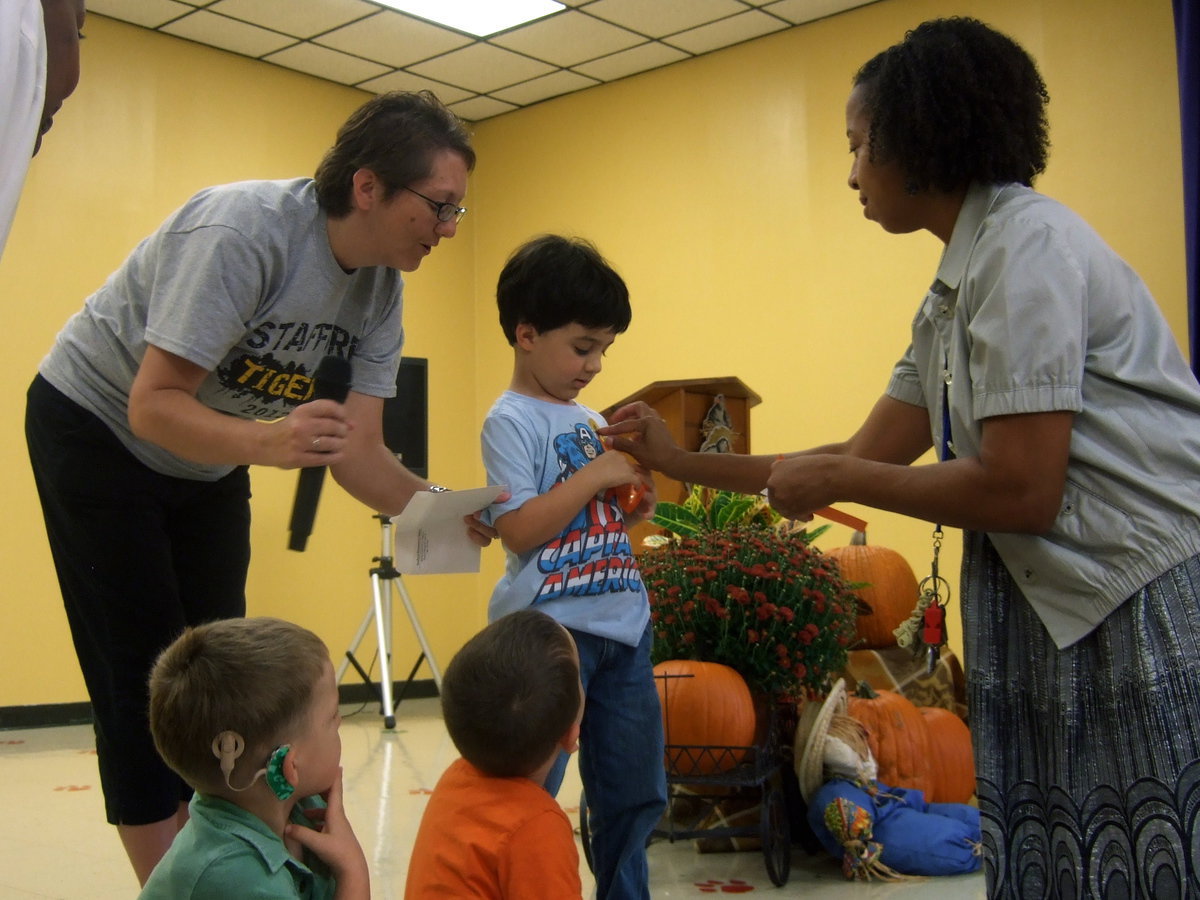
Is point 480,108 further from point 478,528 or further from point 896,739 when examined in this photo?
point 478,528

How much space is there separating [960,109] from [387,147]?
2.81 feet

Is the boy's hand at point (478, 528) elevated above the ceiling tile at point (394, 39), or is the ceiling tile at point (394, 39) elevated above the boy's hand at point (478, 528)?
the ceiling tile at point (394, 39)

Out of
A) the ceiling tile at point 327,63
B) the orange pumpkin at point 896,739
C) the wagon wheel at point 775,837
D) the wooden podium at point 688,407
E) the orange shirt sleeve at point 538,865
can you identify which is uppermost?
the ceiling tile at point 327,63

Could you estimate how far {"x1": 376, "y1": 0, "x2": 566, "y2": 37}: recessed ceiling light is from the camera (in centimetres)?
545

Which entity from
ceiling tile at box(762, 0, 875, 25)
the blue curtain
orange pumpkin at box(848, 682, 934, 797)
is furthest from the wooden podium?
ceiling tile at box(762, 0, 875, 25)

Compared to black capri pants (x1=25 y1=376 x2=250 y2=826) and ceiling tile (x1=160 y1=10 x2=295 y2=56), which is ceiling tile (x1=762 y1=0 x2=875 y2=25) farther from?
black capri pants (x1=25 y1=376 x2=250 y2=826)

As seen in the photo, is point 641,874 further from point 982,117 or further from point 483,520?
point 982,117

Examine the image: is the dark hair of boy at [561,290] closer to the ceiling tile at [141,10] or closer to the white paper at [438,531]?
the white paper at [438,531]

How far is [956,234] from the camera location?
4.90 feet

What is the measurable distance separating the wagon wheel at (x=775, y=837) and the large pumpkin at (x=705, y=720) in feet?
0.40

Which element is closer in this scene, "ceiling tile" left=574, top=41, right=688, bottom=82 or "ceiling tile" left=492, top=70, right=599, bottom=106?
"ceiling tile" left=574, top=41, right=688, bottom=82

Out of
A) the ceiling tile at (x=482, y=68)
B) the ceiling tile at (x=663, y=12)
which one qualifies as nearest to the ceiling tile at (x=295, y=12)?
the ceiling tile at (x=482, y=68)

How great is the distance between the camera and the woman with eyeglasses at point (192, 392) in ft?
5.57

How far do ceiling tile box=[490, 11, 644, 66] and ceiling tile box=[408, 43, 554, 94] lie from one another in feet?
0.33
